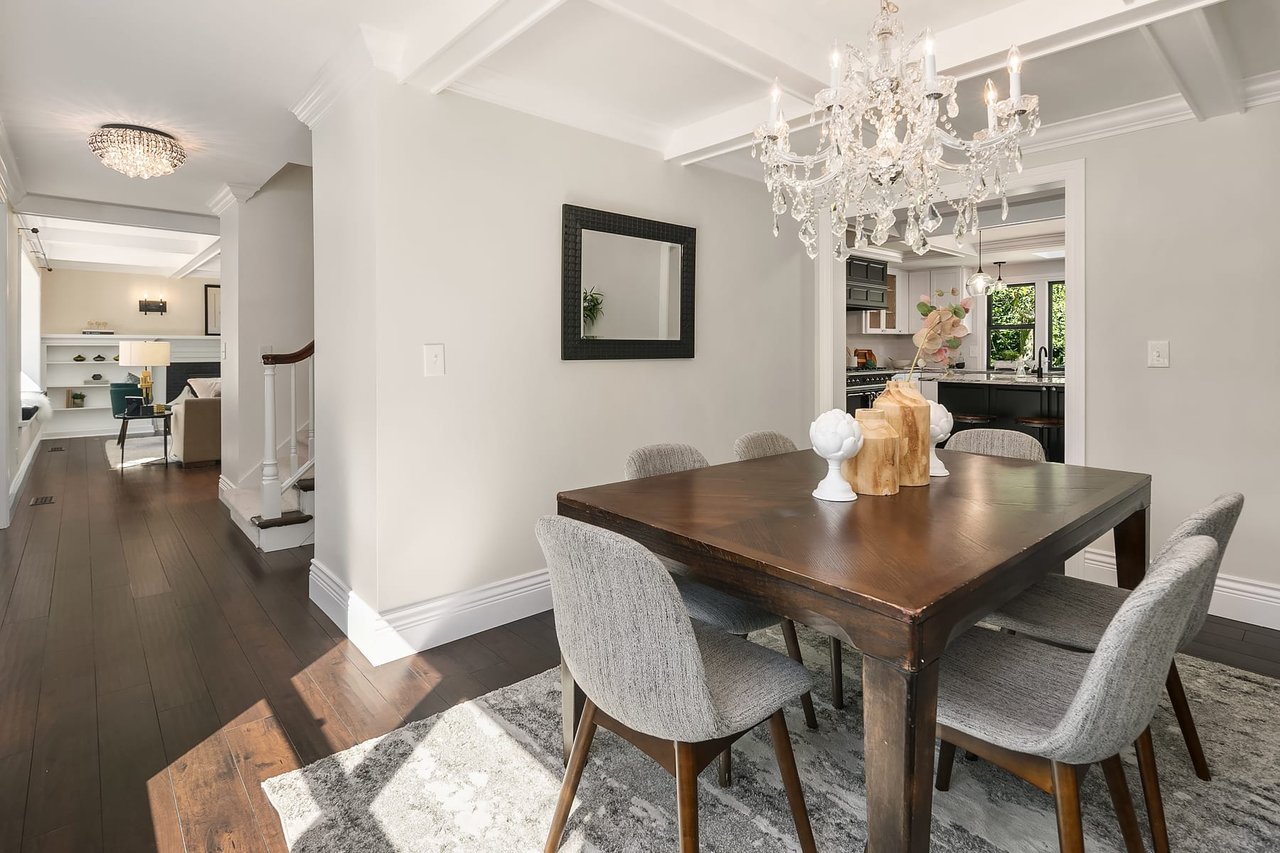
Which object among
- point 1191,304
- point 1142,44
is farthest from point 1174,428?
point 1142,44

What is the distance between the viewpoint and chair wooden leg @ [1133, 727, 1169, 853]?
1469 millimetres

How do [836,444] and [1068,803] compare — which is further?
[836,444]

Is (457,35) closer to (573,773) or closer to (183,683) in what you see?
(573,773)

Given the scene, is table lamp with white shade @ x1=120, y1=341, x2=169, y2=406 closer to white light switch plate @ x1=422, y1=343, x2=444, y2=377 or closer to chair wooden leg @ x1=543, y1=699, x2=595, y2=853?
white light switch plate @ x1=422, y1=343, x2=444, y2=377

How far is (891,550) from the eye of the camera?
4.49 feet

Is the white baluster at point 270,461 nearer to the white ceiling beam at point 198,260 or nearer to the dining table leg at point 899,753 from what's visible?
the white ceiling beam at point 198,260

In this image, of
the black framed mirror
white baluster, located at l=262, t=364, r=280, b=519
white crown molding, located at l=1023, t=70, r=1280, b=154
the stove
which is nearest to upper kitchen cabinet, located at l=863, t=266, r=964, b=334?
the stove

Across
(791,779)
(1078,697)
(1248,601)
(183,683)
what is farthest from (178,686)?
(1248,601)

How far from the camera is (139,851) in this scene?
1.57 meters

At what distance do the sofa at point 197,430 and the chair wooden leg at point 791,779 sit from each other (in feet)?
22.8

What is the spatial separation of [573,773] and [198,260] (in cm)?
895

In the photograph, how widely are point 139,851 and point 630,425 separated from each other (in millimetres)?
2415

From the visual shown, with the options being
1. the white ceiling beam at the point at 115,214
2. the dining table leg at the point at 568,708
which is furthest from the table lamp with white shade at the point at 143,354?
the dining table leg at the point at 568,708

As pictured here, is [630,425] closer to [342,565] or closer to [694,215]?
[694,215]
